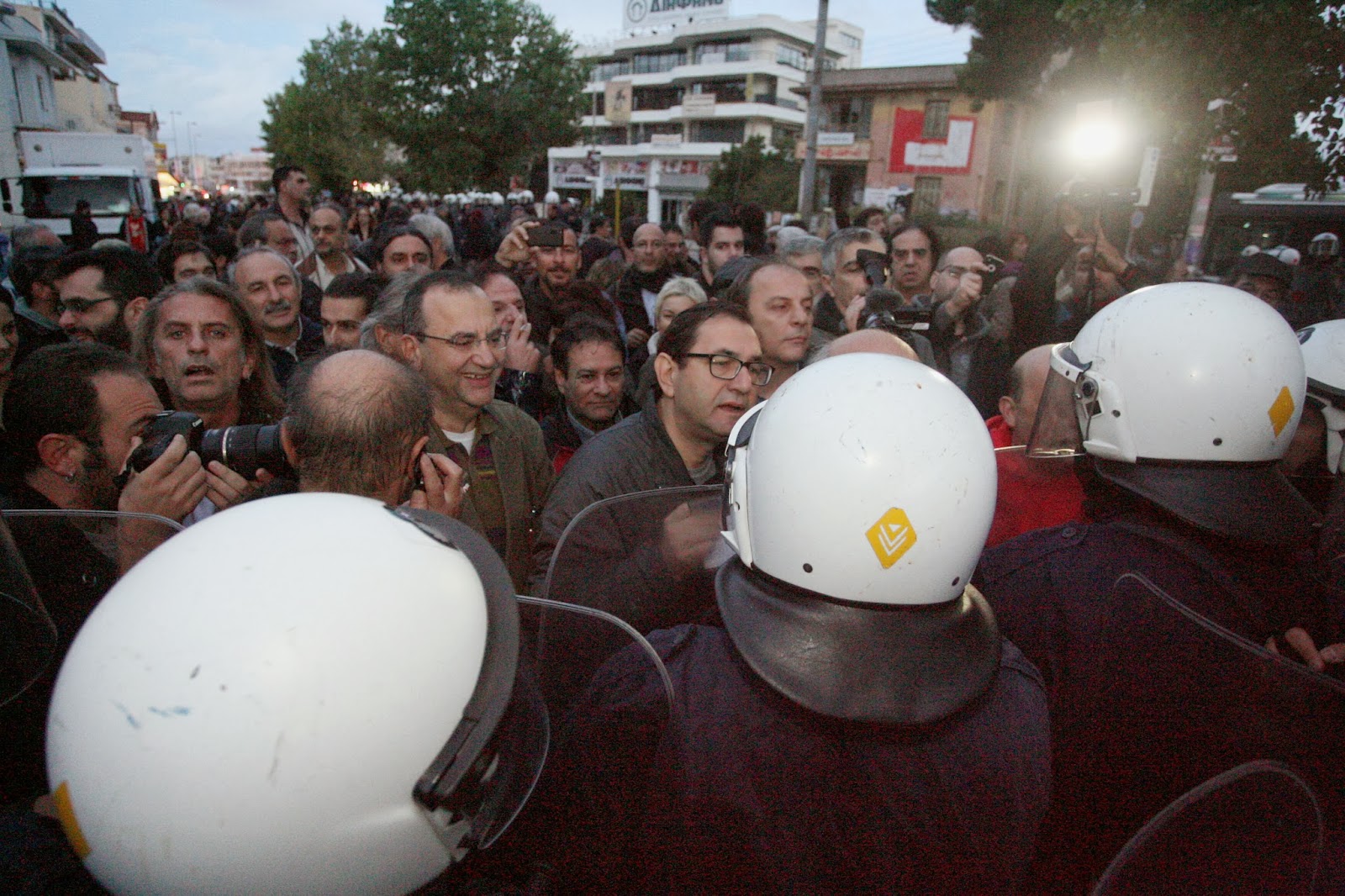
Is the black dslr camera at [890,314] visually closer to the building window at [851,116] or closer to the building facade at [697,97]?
the building window at [851,116]

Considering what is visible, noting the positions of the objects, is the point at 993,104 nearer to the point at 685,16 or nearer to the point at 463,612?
the point at 685,16

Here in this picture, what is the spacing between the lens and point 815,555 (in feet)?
4.02

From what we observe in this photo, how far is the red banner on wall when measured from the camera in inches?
971

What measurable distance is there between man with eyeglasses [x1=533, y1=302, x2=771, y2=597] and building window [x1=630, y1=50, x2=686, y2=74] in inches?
2502

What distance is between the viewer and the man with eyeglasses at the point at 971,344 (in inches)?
155

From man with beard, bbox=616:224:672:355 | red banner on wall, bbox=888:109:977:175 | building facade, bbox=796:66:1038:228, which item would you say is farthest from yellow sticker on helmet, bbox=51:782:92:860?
building facade, bbox=796:66:1038:228

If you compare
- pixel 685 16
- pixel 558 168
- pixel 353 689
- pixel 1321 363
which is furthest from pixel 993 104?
pixel 353 689

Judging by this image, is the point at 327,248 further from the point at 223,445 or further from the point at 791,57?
the point at 791,57

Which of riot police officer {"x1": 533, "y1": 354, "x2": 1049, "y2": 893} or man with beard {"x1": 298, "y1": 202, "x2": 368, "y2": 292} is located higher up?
man with beard {"x1": 298, "y1": 202, "x2": 368, "y2": 292}

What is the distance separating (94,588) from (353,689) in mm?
951

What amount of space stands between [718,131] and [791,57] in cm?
854

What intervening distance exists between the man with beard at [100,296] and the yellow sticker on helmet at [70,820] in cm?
346

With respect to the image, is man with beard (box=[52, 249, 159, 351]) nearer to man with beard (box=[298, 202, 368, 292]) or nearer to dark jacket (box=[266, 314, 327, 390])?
dark jacket (box=[266, 314, 327, 390])

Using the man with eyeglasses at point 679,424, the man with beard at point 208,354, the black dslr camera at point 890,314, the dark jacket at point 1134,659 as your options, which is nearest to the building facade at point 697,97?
the black dslr camera at point 890,314
